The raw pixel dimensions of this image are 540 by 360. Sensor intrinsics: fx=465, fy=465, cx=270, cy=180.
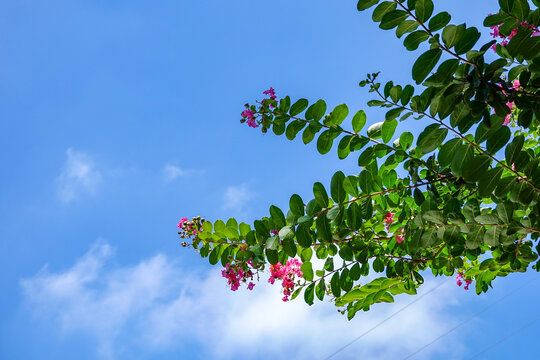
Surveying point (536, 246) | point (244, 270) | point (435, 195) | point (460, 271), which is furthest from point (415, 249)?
point (460, 271)

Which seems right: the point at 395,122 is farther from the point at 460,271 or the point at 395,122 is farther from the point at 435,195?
the point at 460,271

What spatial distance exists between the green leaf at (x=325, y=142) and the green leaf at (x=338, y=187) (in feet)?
0.65

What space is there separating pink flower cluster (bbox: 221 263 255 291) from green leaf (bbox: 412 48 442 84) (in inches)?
42.2

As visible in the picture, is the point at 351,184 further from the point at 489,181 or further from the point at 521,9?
the point at 521,9

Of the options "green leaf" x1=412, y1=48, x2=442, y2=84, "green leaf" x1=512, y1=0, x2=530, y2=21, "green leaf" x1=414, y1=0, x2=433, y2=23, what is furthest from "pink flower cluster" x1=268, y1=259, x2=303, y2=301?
"green leaf" x1=512, y1=0, x2=530, y2=21

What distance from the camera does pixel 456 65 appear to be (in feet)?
4.31

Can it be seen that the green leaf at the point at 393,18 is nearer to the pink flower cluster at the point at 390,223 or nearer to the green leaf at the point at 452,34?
the green leaf at the point at 452,34

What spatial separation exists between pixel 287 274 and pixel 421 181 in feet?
2.95

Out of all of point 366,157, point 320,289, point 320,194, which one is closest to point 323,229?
point 320,194

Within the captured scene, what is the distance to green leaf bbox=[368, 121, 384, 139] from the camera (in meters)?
1.85

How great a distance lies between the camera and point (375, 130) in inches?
73.0

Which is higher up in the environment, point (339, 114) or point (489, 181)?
point (339, 114)

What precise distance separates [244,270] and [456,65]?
1.18 m

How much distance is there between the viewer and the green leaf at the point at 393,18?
141cm
